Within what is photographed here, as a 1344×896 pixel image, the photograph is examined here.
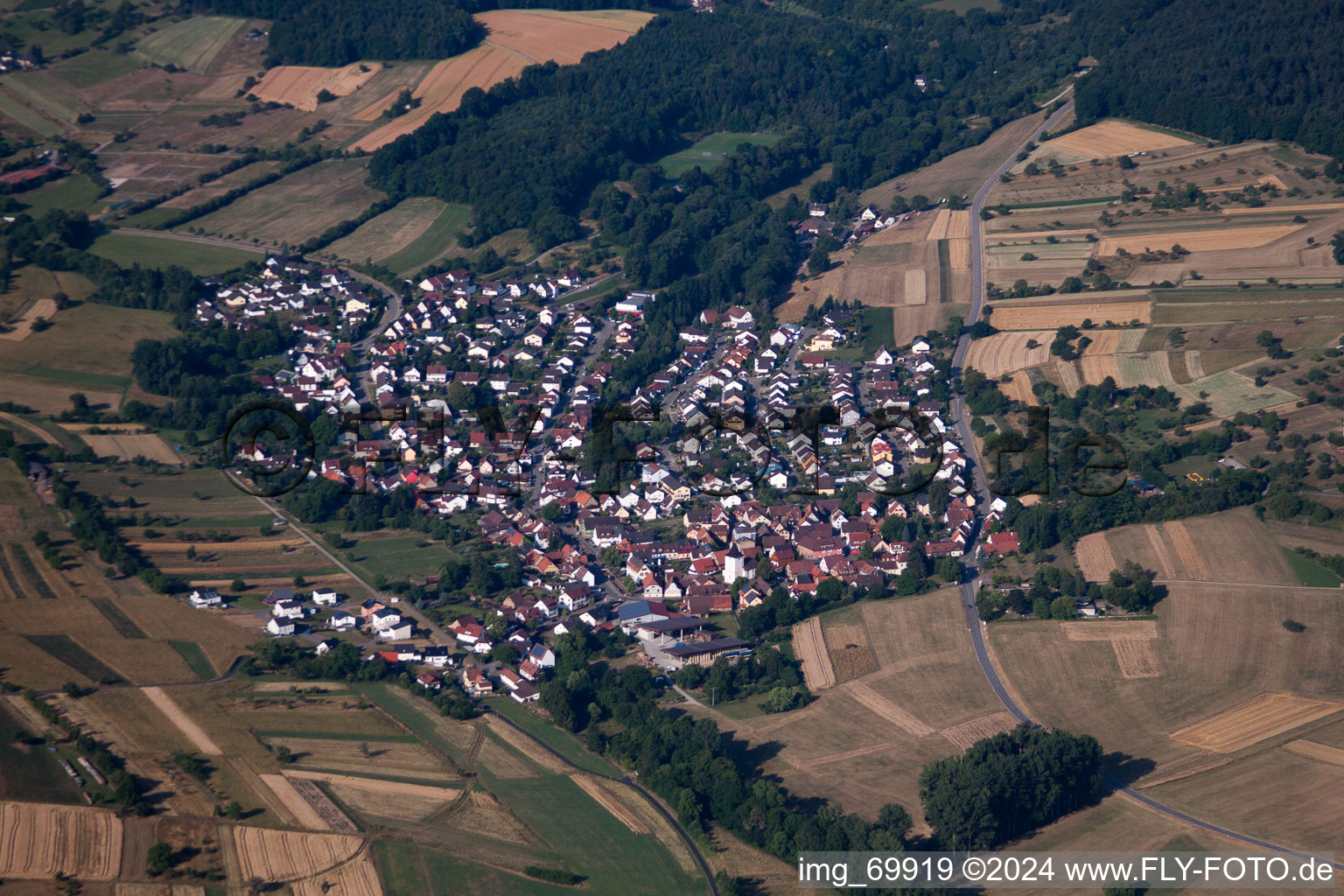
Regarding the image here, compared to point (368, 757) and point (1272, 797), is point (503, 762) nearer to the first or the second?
point (368, 757)

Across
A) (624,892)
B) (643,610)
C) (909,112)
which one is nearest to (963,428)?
(643,610)

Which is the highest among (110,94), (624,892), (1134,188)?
(110,94)

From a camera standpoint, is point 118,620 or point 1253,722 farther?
point 118,620

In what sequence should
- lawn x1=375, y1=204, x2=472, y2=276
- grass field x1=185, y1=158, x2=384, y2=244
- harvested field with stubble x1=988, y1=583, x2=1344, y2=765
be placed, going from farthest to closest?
grass field x1=185, y1=158, x2=384, y2=244 < lawn x1=375, y1=204, x2=472, y2=276 < harvested field with stubble x1=988, y1=583, x2=1344, y2=765

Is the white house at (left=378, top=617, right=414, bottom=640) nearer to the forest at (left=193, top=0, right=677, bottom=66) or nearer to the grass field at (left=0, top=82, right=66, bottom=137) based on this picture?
the grass field at (left=0, top=82, right=66, bottom=137)

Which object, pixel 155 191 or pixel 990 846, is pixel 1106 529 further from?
pixel 155 191

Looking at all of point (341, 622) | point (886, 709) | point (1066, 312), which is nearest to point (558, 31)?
point (1066, 312)

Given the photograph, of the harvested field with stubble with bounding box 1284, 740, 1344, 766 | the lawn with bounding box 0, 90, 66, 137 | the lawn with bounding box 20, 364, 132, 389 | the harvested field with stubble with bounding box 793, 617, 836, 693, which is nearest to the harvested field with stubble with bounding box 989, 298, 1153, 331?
the harvested field with stubble with bounding box 793, 617, 836, 693
